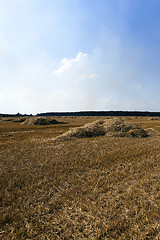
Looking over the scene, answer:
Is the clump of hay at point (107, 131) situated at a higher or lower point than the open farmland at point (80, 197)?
higher

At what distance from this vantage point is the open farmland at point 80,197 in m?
3.19

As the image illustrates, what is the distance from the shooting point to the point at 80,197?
4.34 meters

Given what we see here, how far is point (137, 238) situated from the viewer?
9.53 feet

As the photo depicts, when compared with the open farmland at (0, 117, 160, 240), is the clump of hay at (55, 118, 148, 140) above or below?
above

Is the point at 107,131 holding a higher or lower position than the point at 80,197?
higher

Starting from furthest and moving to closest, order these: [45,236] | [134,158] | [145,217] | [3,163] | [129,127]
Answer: [129,127] → [134,158] → [3,163] → [145,217] → [45,236]

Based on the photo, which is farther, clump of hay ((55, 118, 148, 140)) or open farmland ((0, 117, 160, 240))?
clump of hay ((55, 118, 148, 140))

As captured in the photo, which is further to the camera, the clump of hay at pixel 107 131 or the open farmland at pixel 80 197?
the clump of hay at pixel 107 131

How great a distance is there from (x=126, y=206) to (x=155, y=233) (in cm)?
92

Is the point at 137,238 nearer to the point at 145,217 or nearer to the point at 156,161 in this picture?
the point at 145,217

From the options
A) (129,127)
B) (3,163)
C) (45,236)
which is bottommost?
(45,236)

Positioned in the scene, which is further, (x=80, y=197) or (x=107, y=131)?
(x=107, y=131)

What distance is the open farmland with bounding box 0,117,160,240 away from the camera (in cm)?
319

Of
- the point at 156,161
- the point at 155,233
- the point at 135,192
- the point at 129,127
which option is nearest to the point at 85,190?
the point at 135,192
